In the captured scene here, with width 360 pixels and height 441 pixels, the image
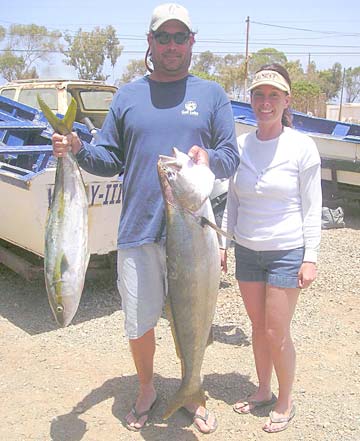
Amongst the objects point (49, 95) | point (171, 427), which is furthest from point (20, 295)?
point (49, 95)

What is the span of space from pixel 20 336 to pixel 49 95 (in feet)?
17.5

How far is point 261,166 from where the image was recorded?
3.11 metres

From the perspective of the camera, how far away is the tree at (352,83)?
8188cm

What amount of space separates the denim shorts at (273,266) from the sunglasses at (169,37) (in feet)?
3.96

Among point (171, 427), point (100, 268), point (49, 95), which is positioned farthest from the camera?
point (49, 95)

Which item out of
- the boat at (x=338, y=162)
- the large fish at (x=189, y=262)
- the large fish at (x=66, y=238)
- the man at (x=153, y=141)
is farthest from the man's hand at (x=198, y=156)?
the boat at (x=338, y=162)

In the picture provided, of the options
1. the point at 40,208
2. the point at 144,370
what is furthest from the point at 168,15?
the point at 40,208

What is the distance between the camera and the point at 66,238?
8.56ft

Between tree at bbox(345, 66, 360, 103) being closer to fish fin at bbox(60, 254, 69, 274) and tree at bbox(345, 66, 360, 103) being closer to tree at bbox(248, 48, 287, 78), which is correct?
tree at bbox(248, 48, 287, 78)

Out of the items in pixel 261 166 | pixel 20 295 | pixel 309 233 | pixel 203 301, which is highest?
pixel 261 166

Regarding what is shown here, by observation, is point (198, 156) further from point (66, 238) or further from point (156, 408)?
point (156, 408)

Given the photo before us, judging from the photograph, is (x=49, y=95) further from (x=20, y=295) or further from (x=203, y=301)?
(x=203, y=301)

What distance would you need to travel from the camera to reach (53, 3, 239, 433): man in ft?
9.57

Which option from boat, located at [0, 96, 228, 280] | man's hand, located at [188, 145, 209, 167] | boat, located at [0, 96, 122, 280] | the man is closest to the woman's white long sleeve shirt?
the man
